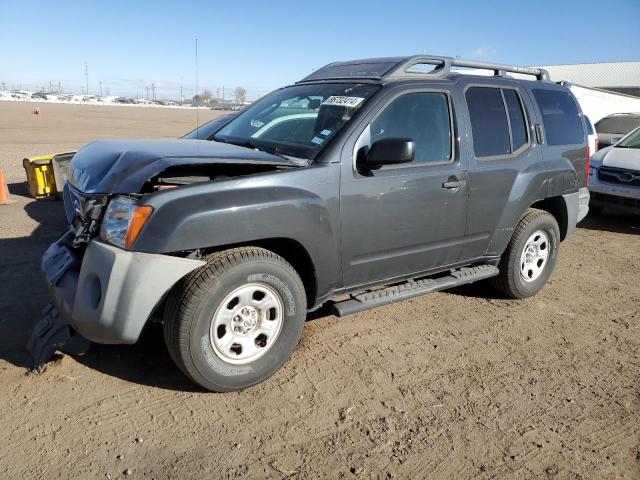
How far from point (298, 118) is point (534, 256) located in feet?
8.55

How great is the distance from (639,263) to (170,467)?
5.95 meters

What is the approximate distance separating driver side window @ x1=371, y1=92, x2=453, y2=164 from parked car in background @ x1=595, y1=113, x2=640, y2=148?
1096cm

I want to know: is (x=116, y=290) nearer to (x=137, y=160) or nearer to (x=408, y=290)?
(x=137, y=160)

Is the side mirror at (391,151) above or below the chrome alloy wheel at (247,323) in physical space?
above

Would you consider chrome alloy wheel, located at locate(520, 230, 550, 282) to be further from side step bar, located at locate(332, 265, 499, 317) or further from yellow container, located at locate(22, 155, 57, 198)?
yellow container, located at locate(22, 155, 57, 198)

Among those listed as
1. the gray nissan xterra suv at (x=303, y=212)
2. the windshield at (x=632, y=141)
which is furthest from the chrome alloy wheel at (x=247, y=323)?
the windshield at (x=632, y=141)

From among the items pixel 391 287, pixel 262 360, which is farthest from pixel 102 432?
pixel 391 287

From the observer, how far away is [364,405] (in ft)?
10.1

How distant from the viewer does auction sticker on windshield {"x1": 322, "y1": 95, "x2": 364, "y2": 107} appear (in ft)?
11.9

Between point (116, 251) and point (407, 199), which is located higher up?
point (407, 199)

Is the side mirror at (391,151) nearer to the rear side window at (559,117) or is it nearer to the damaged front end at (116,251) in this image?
the damaged front end at (116,251)

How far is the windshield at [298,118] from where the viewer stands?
3.57 metres

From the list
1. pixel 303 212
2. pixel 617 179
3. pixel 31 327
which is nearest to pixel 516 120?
pixel 303 212

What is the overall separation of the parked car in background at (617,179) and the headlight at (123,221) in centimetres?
775
